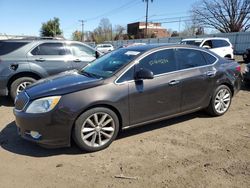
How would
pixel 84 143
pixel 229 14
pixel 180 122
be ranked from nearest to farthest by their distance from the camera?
pixel 84 143 → pixel 180 122 → pixel 229 14

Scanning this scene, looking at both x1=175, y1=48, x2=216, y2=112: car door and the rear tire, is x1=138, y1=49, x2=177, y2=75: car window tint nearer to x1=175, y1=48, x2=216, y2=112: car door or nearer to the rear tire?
x1=175, y1=48, x2=216, y2=112: car door

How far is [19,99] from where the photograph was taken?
452 centimetres

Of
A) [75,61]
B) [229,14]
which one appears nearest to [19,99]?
[75,61]

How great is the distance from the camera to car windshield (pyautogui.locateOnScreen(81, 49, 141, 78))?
4.75 m

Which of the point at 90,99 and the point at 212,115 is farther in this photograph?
the point at 212,115

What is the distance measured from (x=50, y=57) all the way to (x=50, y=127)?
4062 millimetres

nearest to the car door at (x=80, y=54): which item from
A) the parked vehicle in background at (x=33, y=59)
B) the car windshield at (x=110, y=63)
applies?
the parked vehicle in background at (x=33, y=59)

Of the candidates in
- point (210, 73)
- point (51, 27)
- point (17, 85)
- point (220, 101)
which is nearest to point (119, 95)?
point (210, 73)

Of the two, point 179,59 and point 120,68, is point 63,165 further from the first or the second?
point 179,59

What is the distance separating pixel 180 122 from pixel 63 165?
8.74ft

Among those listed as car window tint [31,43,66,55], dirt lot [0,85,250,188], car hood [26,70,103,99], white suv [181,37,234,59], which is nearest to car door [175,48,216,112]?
dirt lot [0,85,250,188]

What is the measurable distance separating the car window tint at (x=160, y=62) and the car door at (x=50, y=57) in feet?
11.6

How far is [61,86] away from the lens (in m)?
4.32

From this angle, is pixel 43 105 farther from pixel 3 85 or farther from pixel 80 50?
pixel 80 50
